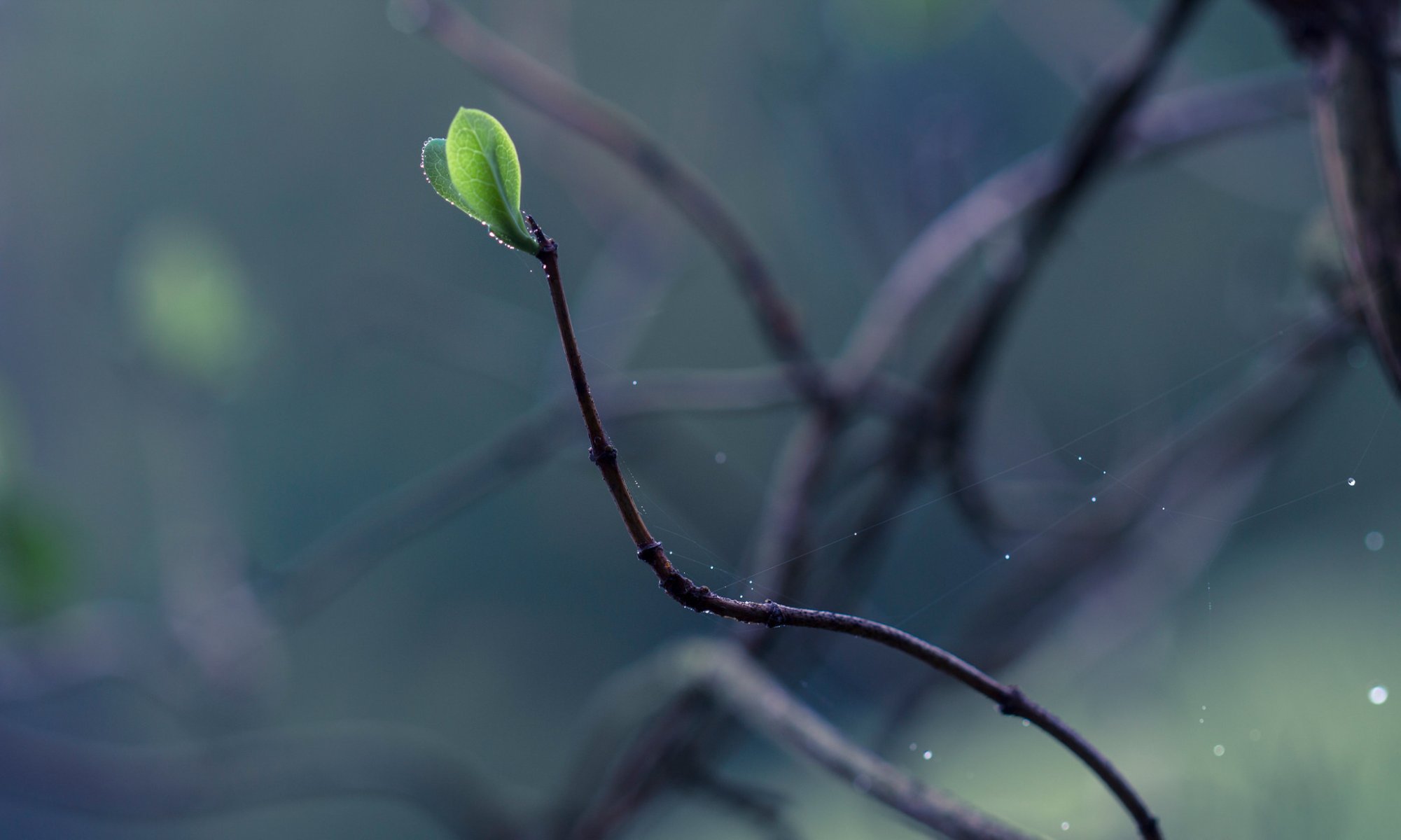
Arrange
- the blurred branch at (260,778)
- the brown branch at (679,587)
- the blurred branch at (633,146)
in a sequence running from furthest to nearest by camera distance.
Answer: the blurred branch at (260,778) → the blurred branch at (633,146) → the brown branch at (679,587)

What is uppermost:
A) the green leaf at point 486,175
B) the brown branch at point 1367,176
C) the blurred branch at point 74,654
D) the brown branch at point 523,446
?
the brown branch at point 523,446

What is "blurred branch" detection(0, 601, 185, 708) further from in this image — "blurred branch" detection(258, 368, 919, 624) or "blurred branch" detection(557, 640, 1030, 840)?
"blurred branch" detection(557, 640, 1030, 840)

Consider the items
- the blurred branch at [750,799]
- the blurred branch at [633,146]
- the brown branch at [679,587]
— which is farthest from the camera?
the blurred branch at [633,146]

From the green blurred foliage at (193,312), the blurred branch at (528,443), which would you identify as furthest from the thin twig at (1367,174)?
the green blurred foliage at (193,312)

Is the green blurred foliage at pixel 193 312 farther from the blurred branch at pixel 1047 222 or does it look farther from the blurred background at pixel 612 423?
the blurred branch at pixel 1047 222

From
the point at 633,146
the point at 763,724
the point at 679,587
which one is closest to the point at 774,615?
the point at 679,587

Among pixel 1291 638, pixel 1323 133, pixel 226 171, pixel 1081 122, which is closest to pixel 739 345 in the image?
pixel 226 171

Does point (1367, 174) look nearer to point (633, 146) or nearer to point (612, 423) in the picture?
point (633, 146)
